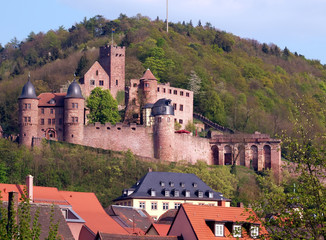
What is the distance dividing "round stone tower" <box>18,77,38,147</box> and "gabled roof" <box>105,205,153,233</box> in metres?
20.5

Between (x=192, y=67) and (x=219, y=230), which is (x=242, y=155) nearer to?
(x=192, y=67)

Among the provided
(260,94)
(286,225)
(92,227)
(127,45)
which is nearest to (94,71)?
(127,45)

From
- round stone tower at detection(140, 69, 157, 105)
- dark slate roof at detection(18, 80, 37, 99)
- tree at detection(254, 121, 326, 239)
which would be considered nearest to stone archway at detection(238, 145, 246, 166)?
round stone tower at detection(140, 69, 157, 105)

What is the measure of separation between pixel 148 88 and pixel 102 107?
6.35 metres

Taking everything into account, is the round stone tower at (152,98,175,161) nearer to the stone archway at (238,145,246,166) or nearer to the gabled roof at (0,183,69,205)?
the stone archway at (238,145,246,166)

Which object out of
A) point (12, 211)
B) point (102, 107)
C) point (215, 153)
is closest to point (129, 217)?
point (102, 107)

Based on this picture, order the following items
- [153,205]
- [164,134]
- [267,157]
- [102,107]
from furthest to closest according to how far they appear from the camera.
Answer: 1. [267,157]
2. [102,107]
3. [164,134]
4. [153,205]

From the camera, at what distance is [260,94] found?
4897 inches

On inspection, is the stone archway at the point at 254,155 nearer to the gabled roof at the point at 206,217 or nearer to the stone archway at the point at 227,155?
the stone archway at the point at 227,155

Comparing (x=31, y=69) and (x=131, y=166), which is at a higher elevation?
(x=31, y=69)

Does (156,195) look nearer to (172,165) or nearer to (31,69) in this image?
(172,165)

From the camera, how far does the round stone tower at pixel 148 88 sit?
9575 cm

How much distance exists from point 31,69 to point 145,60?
1410 cm

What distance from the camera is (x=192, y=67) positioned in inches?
4633
